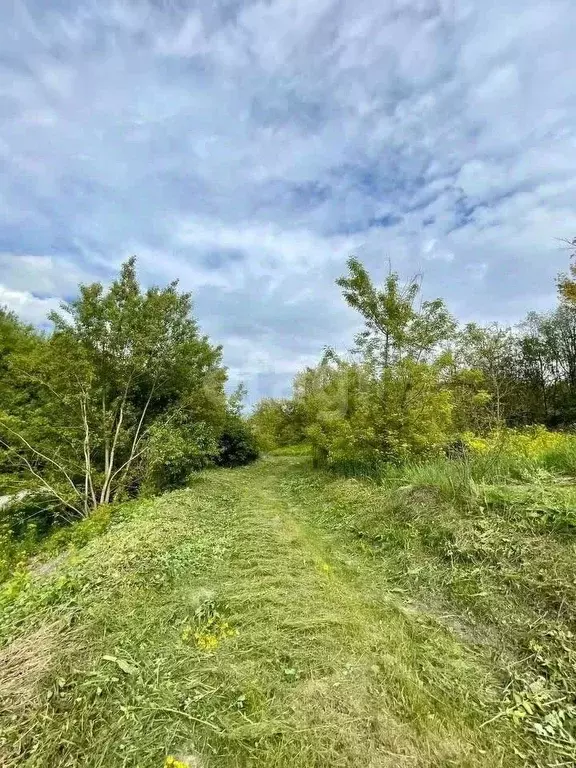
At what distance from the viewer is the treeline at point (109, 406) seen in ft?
27.7

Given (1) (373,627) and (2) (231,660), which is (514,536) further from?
(2) (231,660)

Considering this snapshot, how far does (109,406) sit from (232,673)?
27.4 feet

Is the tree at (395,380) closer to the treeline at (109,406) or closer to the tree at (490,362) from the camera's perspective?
the treeline at (109,406)

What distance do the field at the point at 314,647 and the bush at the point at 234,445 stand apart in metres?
12.5

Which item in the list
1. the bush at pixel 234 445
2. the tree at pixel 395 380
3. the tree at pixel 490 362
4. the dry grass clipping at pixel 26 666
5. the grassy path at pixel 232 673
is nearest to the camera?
the grassy path at pixel 232 673

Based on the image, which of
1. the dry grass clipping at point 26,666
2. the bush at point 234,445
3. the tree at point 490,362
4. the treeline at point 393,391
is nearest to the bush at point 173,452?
the treeline at point 393,391

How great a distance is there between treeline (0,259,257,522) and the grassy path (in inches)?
199

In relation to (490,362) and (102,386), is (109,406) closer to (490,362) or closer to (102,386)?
(102,386)

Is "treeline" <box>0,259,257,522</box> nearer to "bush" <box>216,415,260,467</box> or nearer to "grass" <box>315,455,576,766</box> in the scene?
"grass" <box>315,455,576,766</box>

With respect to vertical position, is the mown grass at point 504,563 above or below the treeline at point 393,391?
below

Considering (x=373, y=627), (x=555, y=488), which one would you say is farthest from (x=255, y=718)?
(x=555, y=488)

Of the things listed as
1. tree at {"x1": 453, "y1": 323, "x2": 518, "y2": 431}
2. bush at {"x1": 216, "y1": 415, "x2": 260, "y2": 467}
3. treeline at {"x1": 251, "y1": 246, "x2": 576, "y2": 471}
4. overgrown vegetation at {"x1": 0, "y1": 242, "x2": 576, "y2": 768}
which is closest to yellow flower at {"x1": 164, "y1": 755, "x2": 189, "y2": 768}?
overgrown vegetation at {"x1": 0, "y1": 242, "x2": 576, "y2": 768}

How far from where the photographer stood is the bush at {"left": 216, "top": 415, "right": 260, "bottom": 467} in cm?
1734

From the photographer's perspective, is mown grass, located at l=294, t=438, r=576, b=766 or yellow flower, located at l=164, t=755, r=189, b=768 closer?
yellow flower, located at l=164, t=755, r=189, b=768
